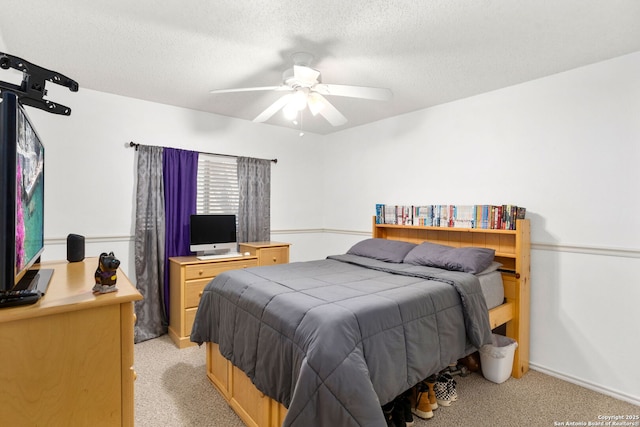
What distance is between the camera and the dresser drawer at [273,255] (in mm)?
3832

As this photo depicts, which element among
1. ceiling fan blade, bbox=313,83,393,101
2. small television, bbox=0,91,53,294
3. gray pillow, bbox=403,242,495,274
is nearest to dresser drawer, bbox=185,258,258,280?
gray pillow, bbox=403,242,495,274

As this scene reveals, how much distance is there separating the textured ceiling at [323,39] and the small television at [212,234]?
4.72ft

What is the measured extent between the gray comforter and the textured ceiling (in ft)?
5.52

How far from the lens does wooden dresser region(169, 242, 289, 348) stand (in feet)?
10.5

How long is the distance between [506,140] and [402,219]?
1.29 metres

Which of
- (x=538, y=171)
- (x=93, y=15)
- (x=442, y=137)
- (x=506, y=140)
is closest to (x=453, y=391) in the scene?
(x=538, y=171)

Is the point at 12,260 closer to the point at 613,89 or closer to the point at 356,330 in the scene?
the point at 356,330

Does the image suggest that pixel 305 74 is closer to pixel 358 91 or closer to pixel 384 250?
pixel 358 91

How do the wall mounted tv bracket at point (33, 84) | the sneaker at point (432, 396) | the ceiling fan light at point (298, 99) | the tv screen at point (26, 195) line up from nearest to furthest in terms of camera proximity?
the tv screen at point (26, 195) < the wall mounted tv bracket at point (33, 84) < the sneaker at point (432, 396) < the ceiling fan light at point (298, 99)

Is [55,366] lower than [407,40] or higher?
lower

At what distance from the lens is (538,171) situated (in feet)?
9.20

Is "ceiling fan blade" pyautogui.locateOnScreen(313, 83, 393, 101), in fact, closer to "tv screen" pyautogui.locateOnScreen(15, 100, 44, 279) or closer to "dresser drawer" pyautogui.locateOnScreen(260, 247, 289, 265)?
"tv screen" pyautogui.locateOnScreen(15, 100, 44, 279)

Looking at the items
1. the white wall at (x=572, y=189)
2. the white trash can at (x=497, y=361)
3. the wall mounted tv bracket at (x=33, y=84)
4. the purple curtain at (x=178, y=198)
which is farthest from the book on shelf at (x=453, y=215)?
the wall mounted tv bracket at (x=33, y=84)

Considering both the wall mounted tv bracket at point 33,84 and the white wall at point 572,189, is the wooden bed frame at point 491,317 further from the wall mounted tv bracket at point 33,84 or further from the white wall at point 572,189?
the wall mounted tv bracket at point 33,84
